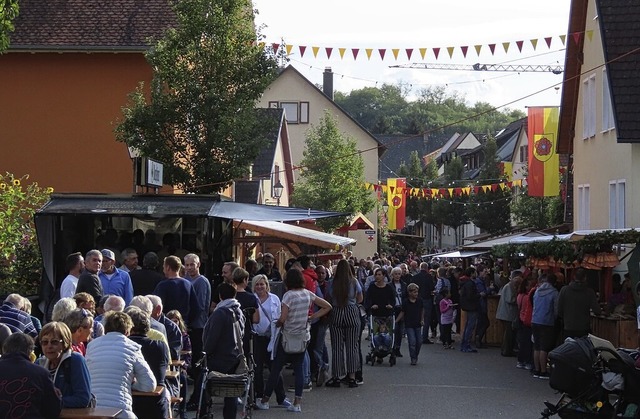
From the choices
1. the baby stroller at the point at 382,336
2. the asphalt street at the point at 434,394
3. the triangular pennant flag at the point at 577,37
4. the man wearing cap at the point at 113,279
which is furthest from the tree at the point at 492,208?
the man wearing cap at the point at 113,279

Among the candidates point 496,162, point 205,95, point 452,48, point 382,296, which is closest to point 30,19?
point 205,95

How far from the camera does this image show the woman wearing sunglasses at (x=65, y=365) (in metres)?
8.26

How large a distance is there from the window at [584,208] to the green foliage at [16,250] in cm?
1770

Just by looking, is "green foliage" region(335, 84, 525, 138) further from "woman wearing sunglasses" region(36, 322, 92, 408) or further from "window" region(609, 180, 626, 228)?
"woman wearing sunglasses" region(36, 322, 92, 408)

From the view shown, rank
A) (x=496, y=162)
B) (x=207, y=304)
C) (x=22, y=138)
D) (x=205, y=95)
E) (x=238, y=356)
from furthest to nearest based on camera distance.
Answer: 1. (x=496, y=162)
2. (x=22, y=138)
3. (x=205, y=95)
4. (x=207, y=304)
5. (x=238, y=356)

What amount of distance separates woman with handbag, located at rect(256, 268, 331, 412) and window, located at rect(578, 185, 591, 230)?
19.9 meters

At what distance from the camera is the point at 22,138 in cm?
2991

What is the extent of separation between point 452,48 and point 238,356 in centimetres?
1772

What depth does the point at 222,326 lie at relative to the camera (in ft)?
40.9

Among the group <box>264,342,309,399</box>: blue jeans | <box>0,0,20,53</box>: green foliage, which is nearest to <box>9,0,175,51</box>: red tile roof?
<box>0,0,20,53</box>: green foliage

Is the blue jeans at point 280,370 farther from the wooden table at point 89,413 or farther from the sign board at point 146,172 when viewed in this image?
the wooden table at point 89,413

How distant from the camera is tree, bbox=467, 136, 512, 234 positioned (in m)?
78.8

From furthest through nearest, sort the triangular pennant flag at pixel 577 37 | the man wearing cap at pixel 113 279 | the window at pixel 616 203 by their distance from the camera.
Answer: the triangular pennant flag at pixel 577 37
the window at pixel 616 203
the man wearing cap at pixel 113 279

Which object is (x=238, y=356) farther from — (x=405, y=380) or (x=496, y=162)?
(x=496, y=162)
